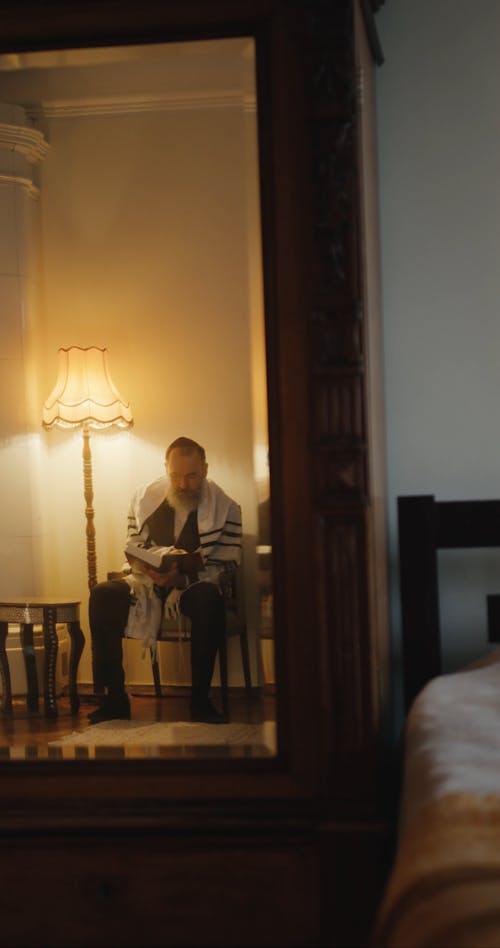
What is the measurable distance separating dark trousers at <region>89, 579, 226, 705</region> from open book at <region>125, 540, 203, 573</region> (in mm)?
40

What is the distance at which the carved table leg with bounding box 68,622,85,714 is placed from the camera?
2105 millimetres

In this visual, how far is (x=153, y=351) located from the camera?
2.12 metres

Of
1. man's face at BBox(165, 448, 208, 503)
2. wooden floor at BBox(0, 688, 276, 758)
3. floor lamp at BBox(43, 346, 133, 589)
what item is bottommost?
wooden floor at BBox(0, 688, 276, 758)

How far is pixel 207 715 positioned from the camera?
2074mm

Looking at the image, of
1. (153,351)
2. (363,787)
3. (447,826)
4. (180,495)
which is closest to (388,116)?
(153,351)

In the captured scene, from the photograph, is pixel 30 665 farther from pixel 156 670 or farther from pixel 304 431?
pixel 304 431

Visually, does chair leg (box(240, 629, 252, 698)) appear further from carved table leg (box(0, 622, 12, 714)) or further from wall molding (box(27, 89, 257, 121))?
wall molding (box(27, 89, 257, 121))

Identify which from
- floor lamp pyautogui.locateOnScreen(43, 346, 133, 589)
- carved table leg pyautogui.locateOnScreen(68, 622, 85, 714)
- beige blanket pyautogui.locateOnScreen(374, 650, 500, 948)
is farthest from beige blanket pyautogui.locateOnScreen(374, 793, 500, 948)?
floor lamp pyautogui.locateOnScreen(43, 346, 133, 589)

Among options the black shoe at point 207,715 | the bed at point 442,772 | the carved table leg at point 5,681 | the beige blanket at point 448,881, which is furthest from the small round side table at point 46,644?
the beige blanket at point 448,881

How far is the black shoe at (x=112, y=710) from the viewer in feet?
6.86

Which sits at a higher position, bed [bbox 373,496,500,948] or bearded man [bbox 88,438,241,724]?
bearded man [bbox 88,438,241,724]

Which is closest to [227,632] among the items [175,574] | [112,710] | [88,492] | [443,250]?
[175,574]

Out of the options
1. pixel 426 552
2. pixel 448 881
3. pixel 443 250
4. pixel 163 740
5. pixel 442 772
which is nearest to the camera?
pixel 448 881

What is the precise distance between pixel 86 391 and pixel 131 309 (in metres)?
0.18
